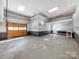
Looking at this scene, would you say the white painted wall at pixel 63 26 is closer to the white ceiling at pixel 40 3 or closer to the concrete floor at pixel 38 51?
the white ceiling at pixel 40 3

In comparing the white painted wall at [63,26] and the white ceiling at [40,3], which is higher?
the white ceiling at [40,3]

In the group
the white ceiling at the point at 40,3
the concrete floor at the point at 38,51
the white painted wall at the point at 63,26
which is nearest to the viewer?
the concrete floor at the point at 38,51

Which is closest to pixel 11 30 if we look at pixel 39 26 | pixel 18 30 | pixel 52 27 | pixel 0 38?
pixel 18 30

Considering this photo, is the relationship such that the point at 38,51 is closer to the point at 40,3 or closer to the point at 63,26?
the point at 40,3

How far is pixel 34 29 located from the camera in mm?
8688

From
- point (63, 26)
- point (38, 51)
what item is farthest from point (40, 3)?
point (63, 26)

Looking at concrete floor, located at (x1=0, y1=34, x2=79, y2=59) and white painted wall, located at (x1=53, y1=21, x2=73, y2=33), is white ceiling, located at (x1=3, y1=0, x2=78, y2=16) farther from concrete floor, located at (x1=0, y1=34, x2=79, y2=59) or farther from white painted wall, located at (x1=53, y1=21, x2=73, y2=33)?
white painted wall, located at (x1=53, y1=21, x2=73, y2=33)

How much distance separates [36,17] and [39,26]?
138cm

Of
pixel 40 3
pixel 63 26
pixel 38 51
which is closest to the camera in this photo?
pixel 38 51

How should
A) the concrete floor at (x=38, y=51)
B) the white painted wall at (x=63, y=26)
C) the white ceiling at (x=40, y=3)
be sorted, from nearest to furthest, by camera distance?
1. the concrete floor at (x=38, y=51)
2. the white ceiling at (x=40, y=3)
3. the white painted wall at (x=63, y=26)

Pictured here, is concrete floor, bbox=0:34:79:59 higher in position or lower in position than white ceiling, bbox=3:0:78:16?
lower

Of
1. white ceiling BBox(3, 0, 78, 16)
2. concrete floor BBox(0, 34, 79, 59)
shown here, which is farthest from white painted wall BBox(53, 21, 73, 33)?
concrete floor BBox(0, 34, 79, 59)

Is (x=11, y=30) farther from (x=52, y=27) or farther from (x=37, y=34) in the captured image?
(x=52, y=27)

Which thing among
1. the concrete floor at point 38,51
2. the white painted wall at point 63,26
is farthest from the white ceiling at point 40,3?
the white painted wall at point 63,26
